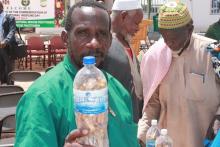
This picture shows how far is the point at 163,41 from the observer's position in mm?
3328

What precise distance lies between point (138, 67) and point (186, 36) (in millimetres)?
826

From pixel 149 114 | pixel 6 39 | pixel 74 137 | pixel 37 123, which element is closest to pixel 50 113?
pixel 37 123

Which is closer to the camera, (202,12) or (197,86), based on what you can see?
(197,86)

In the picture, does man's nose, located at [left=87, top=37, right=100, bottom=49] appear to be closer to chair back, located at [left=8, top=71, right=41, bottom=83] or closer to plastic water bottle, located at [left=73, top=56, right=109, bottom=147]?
plastic water bottle, located at [left=73, top=56, right=109, bottom=147]

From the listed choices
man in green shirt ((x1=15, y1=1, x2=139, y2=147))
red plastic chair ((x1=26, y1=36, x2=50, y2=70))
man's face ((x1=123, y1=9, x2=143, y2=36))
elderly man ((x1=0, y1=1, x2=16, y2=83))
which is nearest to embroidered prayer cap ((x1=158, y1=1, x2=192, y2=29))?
man's face ((x1=123, y1=9, x2=143, y2=36))

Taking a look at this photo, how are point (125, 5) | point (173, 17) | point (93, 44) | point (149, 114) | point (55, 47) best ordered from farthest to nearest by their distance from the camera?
point (55, 47)
point (125, 5)
point (149, 114)
point (173, 17)
point (93, 44)

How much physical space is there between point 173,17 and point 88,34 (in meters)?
1.42

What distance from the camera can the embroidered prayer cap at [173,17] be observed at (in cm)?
307

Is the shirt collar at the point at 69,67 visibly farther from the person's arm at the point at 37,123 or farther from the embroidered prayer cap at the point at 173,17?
the embroidered prayer cap at the point at 173,17

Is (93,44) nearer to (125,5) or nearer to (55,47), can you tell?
(125,5)

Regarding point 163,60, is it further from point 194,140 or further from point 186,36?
point 194,140

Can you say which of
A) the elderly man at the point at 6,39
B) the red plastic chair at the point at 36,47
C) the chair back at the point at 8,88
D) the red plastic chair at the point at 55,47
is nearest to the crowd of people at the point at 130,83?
the chair back at the point at 8,88

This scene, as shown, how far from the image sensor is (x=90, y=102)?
1514mm

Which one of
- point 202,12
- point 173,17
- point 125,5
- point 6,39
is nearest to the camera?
point 173,17
